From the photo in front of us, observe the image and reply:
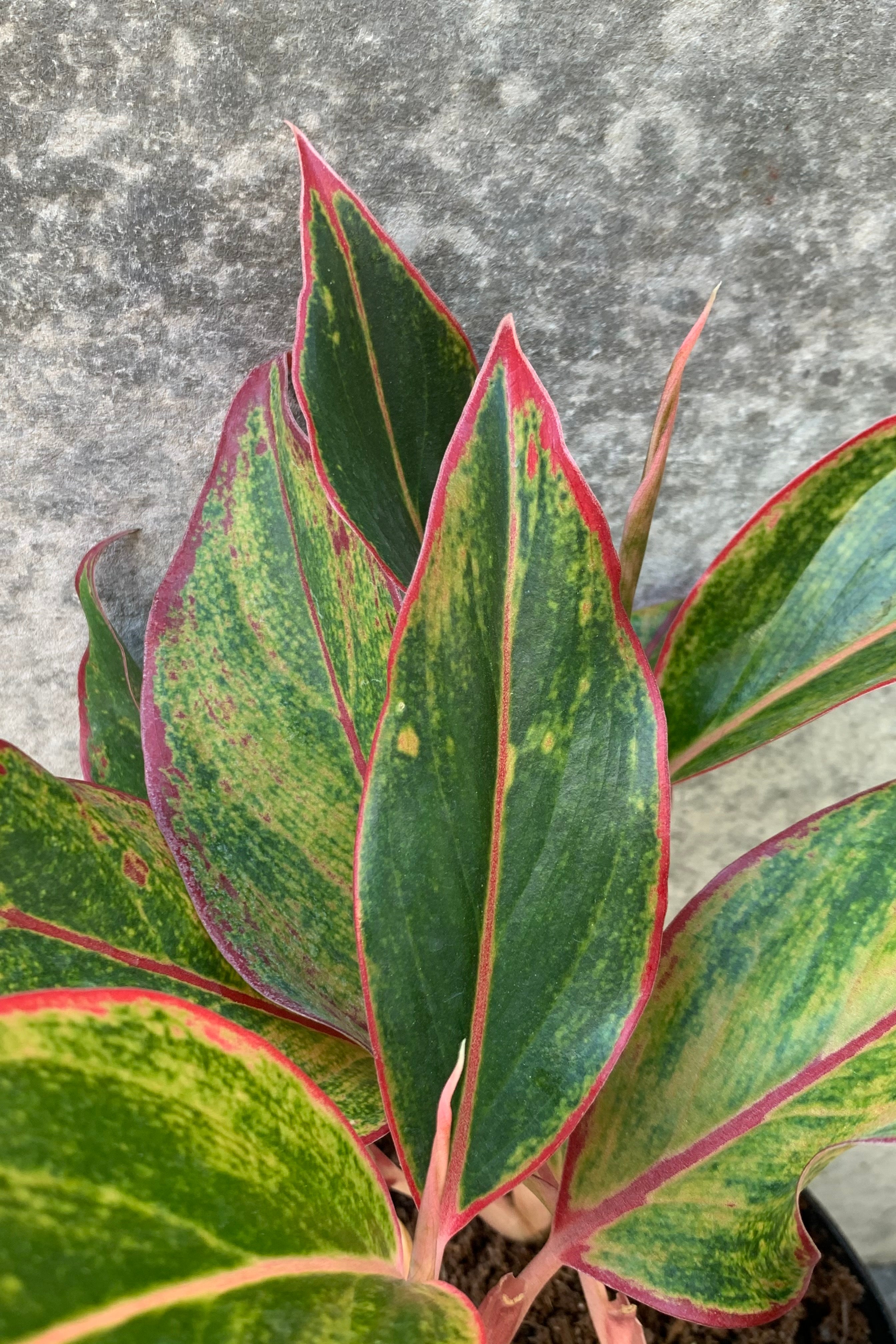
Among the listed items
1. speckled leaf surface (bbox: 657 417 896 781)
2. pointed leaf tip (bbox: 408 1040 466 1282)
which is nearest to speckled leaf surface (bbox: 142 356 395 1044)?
pointed leaf tip (bbox: 408 1040 466 1282)

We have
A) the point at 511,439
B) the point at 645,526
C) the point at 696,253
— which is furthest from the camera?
the point at 696,253

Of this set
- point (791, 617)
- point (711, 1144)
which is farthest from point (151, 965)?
point (791, 617)

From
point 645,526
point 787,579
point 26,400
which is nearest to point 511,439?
point 645,526

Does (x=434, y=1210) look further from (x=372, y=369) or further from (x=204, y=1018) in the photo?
(x=372, y=369)

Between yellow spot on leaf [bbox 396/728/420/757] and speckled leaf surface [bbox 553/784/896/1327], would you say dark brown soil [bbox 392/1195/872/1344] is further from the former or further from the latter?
yellow spot on leaf [bbox 396/728/420/757]

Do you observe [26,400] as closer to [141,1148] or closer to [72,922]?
[72,922]

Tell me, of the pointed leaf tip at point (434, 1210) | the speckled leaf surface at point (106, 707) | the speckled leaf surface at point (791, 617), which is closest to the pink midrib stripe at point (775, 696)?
the speckled leaf surface at point (791, 617)
